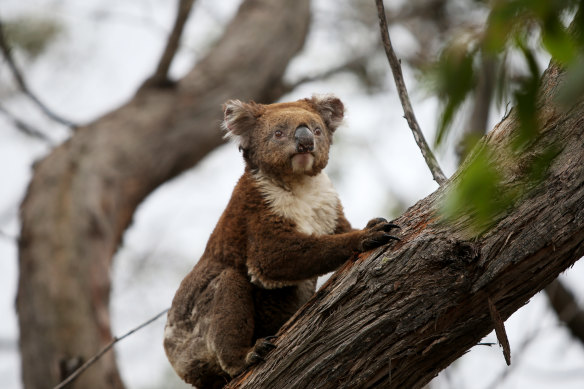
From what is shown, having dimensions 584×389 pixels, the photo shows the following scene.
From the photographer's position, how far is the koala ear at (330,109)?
524 cm

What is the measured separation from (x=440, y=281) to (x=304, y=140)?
1.76 meters

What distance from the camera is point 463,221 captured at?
318cm

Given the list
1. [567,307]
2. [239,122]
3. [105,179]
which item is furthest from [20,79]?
[567,307]

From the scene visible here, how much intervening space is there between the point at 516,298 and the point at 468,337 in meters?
0.29

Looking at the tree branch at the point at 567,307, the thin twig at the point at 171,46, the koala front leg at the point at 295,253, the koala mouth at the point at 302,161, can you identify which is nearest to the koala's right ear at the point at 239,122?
the koala mouth at the point at 302,161

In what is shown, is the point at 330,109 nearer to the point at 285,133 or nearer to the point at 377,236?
the point at 285,133

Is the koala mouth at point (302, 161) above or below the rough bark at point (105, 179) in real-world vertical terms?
below

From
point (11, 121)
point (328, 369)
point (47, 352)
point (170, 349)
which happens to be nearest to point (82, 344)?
point (47, 352)

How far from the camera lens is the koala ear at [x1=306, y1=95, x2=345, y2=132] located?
524cm

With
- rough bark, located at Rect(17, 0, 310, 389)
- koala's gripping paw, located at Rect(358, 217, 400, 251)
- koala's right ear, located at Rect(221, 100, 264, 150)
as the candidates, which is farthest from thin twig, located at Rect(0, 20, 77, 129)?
koala's gripping paw, located at Rect(358, 217, 400, 251)

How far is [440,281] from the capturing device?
10.4 feet

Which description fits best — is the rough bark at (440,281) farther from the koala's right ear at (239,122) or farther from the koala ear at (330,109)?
the koala ear at (330,109)

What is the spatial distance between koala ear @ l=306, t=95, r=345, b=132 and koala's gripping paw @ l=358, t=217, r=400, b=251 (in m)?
1.69

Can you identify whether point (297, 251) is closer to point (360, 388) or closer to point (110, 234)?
point (360, 388)
